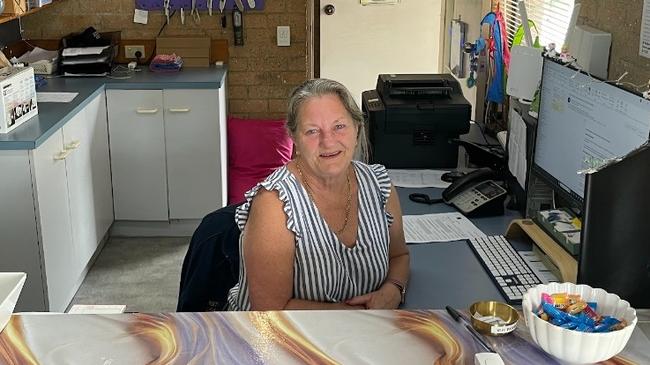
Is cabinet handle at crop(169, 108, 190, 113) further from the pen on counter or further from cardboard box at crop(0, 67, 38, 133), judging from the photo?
the pen on counter

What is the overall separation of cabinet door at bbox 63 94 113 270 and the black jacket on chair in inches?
63.1

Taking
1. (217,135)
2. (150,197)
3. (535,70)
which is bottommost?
(150,197)

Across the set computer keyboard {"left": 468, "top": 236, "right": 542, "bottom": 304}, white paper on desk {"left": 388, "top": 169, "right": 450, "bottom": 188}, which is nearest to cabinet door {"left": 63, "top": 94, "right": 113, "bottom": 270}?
white paper on desk {"left": 388, "top": 169, "right": 450, "bottom": 188}

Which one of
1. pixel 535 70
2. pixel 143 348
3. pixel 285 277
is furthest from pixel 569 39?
pixel 143 348

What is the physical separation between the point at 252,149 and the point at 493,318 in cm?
313

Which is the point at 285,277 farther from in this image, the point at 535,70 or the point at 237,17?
the point at 237,17

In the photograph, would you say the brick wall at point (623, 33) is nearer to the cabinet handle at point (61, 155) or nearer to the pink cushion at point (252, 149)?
the cabinet handle at point (61, 155)

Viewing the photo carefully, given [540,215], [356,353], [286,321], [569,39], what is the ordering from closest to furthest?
[356,353] < [286,321] < [540,215] < [569,39]

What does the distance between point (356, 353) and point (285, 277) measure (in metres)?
0.61

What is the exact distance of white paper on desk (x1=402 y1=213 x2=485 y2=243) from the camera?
228 centimetres

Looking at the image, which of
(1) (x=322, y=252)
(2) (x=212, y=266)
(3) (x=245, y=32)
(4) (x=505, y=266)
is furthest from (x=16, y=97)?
(4) (x=505, y=266)

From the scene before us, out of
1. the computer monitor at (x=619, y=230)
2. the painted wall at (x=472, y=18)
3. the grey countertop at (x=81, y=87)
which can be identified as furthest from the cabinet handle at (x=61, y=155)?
the computer monitor at (x=619, y=230)

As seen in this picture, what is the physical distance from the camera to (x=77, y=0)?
4.39m

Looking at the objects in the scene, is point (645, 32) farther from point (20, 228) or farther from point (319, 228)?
point (20, 228)
